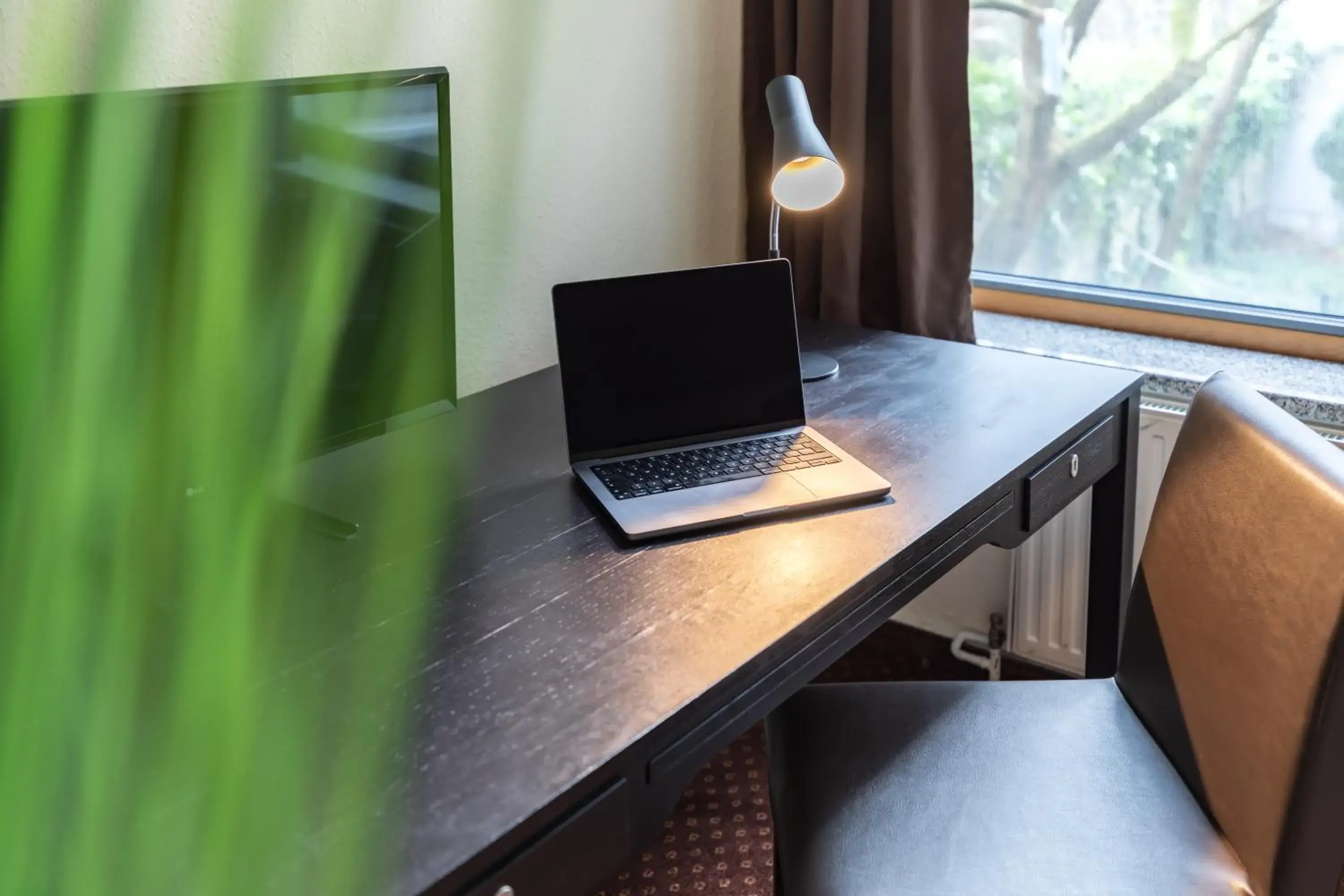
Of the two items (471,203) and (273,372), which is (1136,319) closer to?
(471,203)

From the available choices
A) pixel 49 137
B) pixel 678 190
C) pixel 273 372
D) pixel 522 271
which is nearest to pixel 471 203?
pixel 522 271

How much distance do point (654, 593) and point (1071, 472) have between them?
0.64m

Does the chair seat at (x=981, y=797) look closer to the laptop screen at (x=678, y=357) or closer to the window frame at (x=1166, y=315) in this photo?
the laptop screen at (x=678, y=357)

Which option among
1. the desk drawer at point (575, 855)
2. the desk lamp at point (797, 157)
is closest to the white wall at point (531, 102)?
the desk lamp at point (797, 157)

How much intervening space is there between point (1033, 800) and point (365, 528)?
0.71 meters

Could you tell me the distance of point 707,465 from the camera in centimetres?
138

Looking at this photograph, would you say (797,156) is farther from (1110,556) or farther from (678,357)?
(1110,556)

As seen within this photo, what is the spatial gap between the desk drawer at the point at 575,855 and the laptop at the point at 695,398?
39 cm

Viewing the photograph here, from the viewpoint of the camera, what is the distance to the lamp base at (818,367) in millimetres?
1684

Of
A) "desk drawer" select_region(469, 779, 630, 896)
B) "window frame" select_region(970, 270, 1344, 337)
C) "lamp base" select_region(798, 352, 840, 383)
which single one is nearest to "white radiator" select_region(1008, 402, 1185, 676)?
"window frame" select_region(970, 270, 1344, 337)

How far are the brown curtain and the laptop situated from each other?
547mm

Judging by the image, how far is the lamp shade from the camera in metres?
1.50

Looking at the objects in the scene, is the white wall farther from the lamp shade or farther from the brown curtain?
the lamp shade

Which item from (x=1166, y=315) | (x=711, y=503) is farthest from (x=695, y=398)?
(x=1166, y=315)
